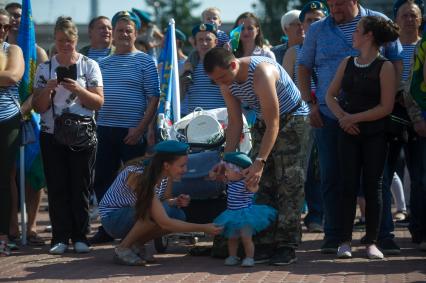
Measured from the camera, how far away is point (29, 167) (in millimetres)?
10250

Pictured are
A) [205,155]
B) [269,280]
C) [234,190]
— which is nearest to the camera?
[269,280]

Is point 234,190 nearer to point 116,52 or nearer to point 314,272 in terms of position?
point 314,272

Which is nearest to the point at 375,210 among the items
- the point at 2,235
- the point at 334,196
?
the point at 334,196

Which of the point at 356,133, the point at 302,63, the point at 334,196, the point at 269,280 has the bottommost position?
the point at 269,280

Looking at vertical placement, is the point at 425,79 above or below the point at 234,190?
above

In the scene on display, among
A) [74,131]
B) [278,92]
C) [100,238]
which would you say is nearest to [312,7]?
[278,92]

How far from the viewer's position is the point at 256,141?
8.45 metres

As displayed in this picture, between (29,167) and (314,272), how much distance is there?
3.67m

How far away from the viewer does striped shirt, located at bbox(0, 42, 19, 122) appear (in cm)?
921

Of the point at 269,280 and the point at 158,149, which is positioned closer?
the point at 269,280

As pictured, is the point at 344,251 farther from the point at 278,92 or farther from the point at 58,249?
the point at 58,249

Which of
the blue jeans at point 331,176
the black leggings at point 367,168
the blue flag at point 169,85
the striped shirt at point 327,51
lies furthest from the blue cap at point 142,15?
the black leggings at point 367,168

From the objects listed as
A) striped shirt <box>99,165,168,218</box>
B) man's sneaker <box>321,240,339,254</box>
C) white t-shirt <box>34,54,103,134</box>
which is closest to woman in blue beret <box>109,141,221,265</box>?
striped shirt <box>99,165,168,218</box>

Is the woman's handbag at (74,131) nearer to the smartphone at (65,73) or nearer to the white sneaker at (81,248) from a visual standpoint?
the smartphone at (65,73)
